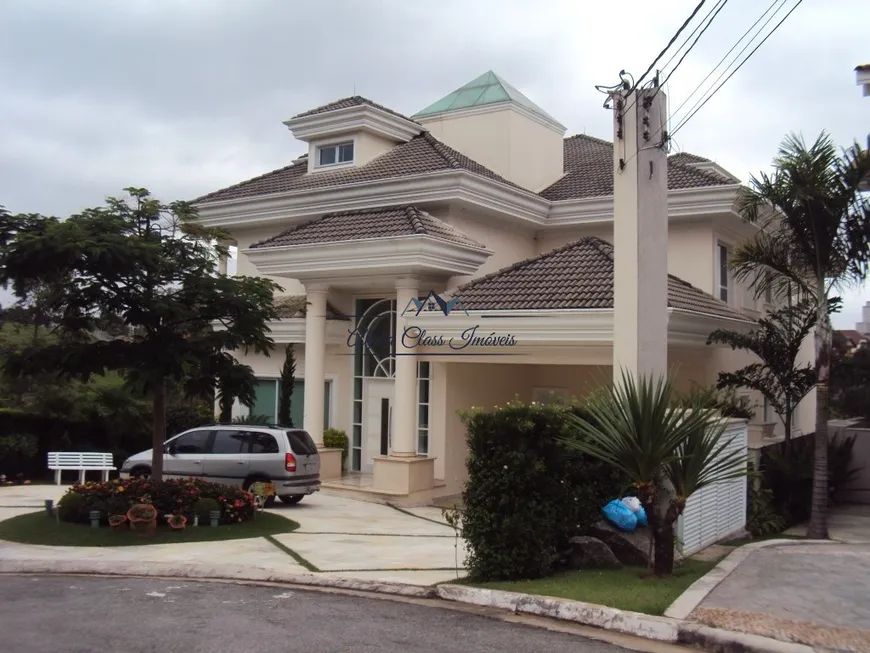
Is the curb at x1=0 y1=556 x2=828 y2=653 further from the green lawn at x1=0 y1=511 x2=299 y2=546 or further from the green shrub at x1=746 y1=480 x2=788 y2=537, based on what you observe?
the green shrub at x1=746 y1=480 x2=788 y2=537

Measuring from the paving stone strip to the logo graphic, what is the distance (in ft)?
37.5

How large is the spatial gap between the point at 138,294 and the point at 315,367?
7.45 metres

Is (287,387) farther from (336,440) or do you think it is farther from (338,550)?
(338,550)

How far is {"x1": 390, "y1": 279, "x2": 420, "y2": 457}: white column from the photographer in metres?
19.1

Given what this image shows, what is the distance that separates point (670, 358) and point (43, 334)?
724 inches

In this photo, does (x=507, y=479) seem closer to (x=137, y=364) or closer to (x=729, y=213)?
(x=137, y=364)

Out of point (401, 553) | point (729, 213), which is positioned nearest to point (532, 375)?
point (729, 213)

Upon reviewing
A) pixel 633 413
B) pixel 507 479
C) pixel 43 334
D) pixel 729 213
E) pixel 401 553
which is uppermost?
pixel 729 213

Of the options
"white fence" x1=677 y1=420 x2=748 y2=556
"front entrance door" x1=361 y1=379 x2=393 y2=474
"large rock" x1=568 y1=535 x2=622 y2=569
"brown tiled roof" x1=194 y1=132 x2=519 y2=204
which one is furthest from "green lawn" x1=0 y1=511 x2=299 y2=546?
"brown tiled roof" x1=194 y1=132 x2=519 y2=204

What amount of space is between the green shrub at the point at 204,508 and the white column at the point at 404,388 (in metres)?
5.78

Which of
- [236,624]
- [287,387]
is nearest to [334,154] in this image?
[287,387]

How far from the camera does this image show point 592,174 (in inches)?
973

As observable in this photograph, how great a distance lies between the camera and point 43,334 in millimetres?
26719

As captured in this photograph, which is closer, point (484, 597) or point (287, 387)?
point (484, 597)
